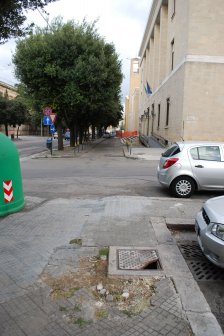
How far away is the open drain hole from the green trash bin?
9.53 ft

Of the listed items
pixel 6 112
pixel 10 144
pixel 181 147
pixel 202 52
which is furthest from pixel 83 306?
pixel 6 112

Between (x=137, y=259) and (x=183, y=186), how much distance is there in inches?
182

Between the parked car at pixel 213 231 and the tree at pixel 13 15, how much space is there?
5014 mm

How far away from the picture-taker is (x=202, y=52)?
23.1m

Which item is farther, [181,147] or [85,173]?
[85,173]

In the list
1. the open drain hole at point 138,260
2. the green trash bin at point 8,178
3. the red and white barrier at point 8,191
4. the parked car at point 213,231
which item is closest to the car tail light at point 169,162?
the green trash bin at point 8,178

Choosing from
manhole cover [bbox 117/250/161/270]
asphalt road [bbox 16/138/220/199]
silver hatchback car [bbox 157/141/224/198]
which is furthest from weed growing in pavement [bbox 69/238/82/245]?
silver hatchback car [bbox 157/141/224/198]

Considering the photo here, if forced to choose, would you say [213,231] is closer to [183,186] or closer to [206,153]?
[183,186]

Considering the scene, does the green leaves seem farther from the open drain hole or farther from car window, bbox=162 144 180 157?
the open drain hole

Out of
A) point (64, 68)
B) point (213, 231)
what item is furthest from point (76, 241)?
point (64, 68)

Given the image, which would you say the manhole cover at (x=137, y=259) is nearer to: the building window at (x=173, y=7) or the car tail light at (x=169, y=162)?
the car tail light at (x=169, y=162)

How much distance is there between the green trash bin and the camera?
6.50m

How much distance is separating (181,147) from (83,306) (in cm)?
619

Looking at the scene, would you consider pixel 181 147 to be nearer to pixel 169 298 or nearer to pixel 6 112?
pixel 169 298
